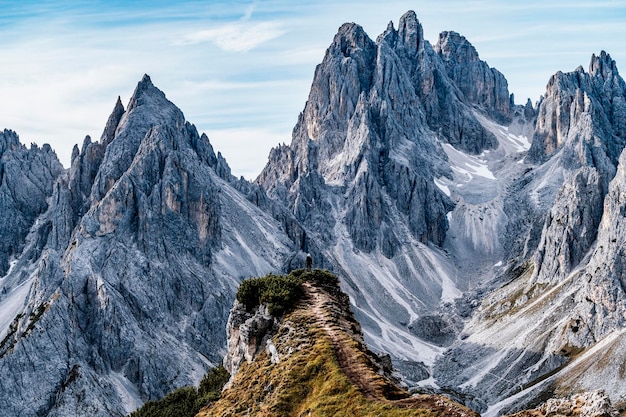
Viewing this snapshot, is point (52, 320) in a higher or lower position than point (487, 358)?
higher

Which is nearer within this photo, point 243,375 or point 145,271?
point 243,375

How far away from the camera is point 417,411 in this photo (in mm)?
33500

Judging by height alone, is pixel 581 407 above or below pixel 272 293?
below

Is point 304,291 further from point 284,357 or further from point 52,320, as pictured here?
point 52,320

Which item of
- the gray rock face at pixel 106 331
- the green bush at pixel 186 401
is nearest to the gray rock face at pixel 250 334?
the green bush at pixel 186 401

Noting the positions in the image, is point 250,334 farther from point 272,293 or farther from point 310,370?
point 310,370

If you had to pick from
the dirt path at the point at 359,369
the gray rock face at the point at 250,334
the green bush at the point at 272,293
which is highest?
the green bush at the point at 272,293

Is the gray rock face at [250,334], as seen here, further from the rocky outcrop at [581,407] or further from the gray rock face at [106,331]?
the gray rock face at [106,331]

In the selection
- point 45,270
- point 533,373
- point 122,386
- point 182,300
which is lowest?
point 533,373

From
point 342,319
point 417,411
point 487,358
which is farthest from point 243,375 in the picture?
point 487,358

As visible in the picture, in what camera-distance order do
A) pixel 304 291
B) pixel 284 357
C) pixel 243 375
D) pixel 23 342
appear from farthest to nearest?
pixel 23 342, pixel 304 291, pixel 243 375, pixel 284 357

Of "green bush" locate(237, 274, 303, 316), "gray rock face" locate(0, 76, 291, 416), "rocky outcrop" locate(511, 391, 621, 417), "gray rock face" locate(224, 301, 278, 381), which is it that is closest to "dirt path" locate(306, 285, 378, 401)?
"green bush" locate(237, 274, 303, 316)

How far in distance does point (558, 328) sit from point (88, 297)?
119028 millimetres

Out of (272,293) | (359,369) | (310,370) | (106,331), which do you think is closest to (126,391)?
(106,331)
